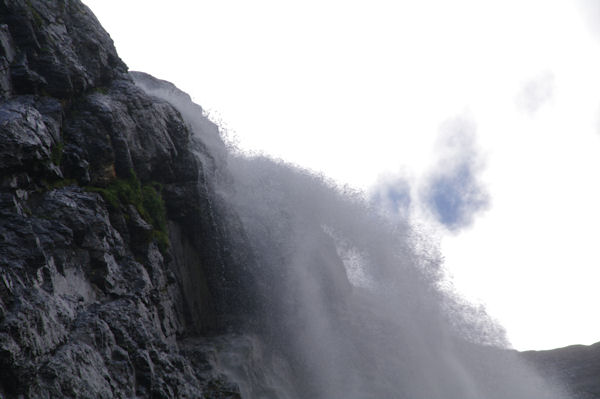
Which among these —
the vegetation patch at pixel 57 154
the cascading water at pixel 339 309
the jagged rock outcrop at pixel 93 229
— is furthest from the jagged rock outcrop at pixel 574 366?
the vegetation patch at pixel 57 154

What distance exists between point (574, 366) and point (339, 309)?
1607cm

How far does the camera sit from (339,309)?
974 inches

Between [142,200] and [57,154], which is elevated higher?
[57,154]

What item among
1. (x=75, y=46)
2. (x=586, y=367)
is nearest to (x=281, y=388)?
(x=75, y=46)

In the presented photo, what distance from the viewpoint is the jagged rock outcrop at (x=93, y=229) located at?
8.51 meters

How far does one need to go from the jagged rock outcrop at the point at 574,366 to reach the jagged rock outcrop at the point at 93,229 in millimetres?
20917

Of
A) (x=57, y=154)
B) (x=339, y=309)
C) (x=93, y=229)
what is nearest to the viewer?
(x=93, y=229)

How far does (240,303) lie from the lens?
64.2 ft

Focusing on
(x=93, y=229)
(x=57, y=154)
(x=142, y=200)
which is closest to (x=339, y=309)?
(x=142, y=200)

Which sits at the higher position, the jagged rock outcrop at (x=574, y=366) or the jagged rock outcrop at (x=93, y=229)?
the jagged rock outcrop at (x=93, y=229)

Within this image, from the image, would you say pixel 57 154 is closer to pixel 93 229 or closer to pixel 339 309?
pixel 93 229

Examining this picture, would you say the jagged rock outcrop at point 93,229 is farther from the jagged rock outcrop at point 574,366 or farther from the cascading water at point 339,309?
the jagged rock outcrop at point 574,366

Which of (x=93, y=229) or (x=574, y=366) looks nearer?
(x=93, y=229)

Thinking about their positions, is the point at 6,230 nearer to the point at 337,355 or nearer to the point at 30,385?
the point at 30,385
